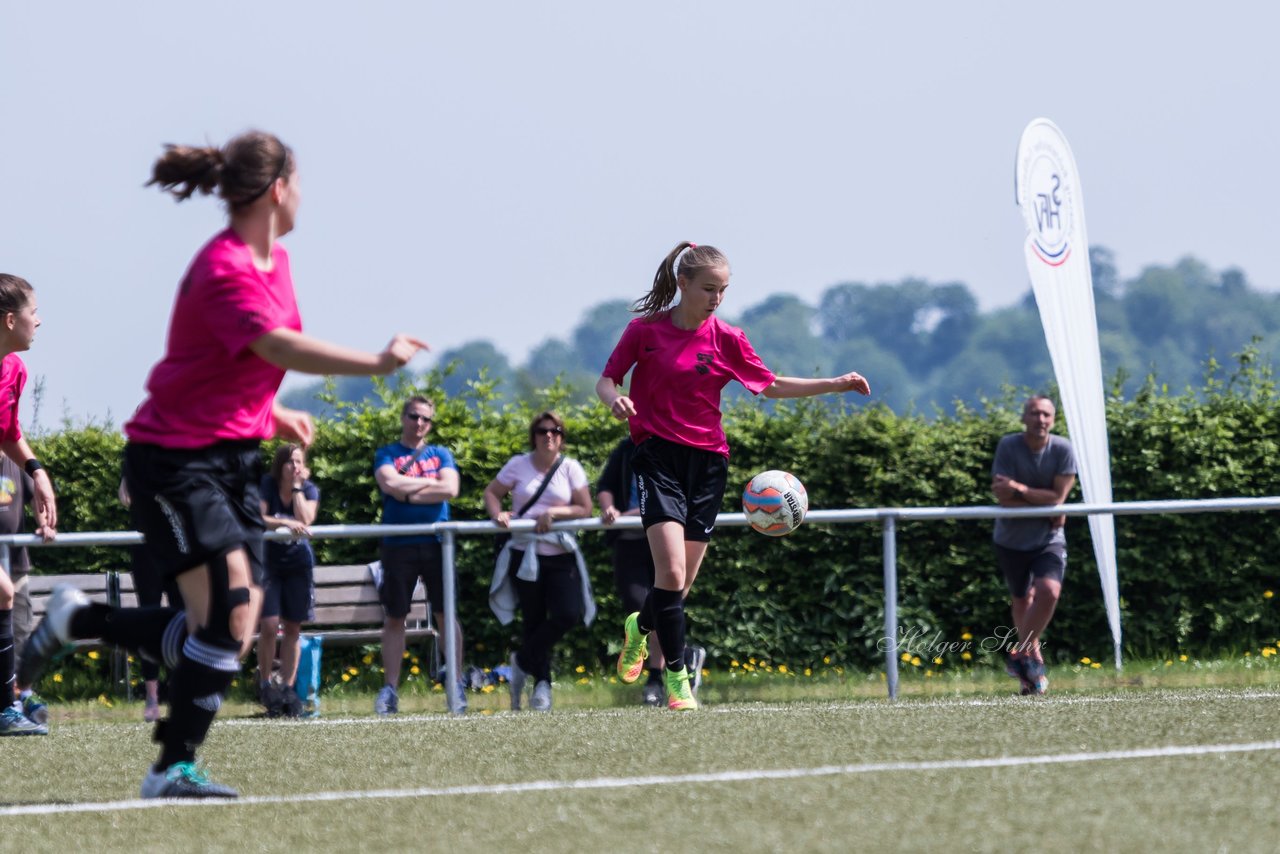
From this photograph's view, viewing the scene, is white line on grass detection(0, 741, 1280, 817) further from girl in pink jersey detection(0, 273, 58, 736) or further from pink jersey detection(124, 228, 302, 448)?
girl in pink jersey detection(0, 273, 58, 736)

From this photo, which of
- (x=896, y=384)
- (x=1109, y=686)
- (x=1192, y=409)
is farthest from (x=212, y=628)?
(x=896, y=384)

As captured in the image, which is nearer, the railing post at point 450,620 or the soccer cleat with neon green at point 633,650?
the soccer cleat with neon green at point 633,650

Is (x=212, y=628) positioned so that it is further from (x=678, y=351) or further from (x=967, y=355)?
(x=967, y=355)

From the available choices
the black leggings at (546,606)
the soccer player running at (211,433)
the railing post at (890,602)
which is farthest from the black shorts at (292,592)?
the soccer player running at (211,433)

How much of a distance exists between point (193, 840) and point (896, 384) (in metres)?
174

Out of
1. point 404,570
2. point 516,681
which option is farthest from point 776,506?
point 404,570

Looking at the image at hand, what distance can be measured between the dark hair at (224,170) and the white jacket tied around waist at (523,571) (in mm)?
5041

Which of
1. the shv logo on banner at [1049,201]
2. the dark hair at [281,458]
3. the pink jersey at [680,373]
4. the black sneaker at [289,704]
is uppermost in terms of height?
the shv logo on banner at [1049,201]

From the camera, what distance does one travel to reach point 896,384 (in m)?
176

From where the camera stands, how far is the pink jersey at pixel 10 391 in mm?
7371

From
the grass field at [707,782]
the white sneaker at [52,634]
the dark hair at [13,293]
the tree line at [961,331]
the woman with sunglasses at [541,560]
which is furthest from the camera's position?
the tree line at [961,331]

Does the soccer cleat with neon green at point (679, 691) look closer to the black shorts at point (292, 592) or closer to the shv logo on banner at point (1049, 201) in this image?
the black shorts at point (292, 592)

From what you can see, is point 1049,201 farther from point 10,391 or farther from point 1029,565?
point 10,391

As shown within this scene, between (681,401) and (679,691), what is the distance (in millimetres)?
1407
